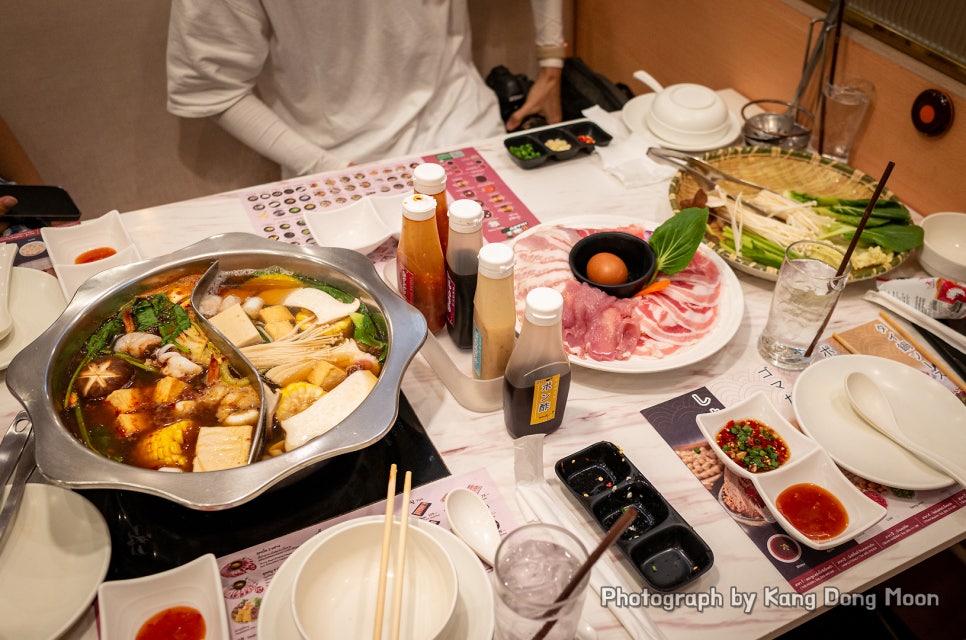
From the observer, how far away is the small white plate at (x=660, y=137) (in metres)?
2.53

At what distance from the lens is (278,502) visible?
138 cm

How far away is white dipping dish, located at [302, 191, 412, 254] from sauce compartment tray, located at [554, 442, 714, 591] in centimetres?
94

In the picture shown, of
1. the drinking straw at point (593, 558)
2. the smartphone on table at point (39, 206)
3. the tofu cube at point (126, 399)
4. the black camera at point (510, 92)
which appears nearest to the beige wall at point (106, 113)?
the black camera at point (510, 92)

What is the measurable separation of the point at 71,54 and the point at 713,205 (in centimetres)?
296

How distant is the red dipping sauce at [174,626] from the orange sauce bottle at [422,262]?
0.78 m

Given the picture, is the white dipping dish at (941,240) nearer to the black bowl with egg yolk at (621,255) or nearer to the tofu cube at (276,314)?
the black bowl with egg yolk at (621,255)

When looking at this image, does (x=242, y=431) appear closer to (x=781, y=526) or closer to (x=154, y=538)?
(x=154, y=538)

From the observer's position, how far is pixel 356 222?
83.4 inches

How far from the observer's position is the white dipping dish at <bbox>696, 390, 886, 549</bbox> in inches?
50.8

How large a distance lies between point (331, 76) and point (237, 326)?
1.69m

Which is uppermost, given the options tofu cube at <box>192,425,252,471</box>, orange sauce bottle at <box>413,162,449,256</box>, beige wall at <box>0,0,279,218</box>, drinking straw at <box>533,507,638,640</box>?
orange sauce bottle at <box>413,162,449,256</box>

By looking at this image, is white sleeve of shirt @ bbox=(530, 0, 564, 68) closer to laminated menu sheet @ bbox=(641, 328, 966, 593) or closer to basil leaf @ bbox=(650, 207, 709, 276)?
basil leaf @ bbox=(650, 207, 709, 276)

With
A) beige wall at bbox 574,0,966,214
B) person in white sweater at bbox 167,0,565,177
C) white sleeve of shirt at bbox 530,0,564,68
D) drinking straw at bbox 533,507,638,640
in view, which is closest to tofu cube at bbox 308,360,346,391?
drinking straw at bbox 533,507,638,640

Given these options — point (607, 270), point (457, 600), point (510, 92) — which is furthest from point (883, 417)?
point (510, 92)
